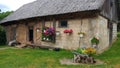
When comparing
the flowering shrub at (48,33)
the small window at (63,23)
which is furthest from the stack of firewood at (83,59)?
the flowering shrub at (48,33)

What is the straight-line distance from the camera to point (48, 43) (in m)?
23.1

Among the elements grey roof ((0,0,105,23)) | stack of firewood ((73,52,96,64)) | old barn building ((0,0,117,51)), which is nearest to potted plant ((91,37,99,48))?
old barn building ((0,0,117,51))

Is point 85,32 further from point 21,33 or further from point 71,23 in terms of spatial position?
point 21,33

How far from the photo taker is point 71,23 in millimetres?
20922

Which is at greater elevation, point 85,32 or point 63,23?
point 63,23

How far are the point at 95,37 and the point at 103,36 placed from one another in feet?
6.51

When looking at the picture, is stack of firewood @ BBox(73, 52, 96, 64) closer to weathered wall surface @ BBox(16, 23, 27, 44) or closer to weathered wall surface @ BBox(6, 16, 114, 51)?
weathered wall surface @ BBox(6, 16, 114, 51)

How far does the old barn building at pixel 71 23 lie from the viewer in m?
19.6

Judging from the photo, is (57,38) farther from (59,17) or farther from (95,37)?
(95,37)

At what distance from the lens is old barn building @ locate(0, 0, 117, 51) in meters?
19.6

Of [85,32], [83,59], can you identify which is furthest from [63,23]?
[83,59]

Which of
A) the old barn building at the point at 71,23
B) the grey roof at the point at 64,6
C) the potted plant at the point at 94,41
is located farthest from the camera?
the old barn building at the point at 71,23

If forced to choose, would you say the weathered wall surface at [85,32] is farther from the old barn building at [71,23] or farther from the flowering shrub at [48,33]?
the flowering shrub at [48,33]

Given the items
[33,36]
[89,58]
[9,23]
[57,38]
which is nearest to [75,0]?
[57,38]
